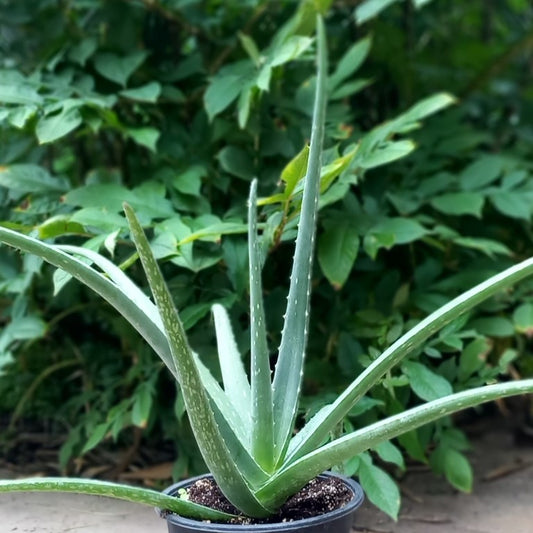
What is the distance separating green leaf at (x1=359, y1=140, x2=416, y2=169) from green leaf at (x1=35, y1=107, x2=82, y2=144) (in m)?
0.53

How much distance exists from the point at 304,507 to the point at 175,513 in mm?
149

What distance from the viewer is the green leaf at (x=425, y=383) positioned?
1.21 m

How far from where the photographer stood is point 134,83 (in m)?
1.71

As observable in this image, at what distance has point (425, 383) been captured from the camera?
4.03ft

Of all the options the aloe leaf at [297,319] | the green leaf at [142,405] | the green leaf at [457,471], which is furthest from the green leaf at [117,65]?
the green leaf at [457,471]

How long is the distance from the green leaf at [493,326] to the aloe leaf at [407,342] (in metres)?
0.69

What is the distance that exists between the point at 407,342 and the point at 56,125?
81cm

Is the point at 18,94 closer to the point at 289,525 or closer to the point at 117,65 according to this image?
the point at 117,65

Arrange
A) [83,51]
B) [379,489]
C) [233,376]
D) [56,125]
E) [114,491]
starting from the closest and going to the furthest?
[114,491] → [233,376] → [379,489] → [56,125] → [83,51]

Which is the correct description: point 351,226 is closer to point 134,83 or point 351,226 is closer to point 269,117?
point 269,117

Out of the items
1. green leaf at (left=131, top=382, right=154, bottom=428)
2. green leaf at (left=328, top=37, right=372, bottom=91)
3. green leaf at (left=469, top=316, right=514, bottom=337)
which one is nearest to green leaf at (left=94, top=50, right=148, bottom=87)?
green leaf at (left=328, top=37, right=372, bottom=91)

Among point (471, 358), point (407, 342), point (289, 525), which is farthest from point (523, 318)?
point (289, 525)

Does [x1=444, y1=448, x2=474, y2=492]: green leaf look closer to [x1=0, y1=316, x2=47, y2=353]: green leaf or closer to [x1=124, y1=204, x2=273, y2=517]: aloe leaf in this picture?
[x1=124, y1=204, x2=273, y2=517]: aloe leaf

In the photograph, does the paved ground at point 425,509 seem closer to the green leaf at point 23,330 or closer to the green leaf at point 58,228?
the green leaf at point 23,330
